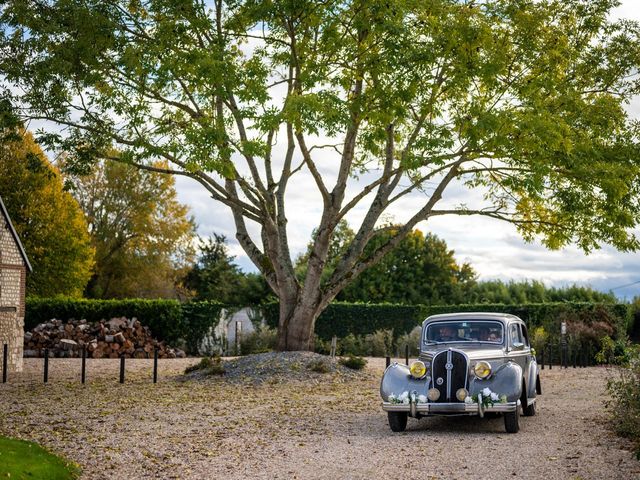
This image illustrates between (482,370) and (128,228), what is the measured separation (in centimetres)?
3971

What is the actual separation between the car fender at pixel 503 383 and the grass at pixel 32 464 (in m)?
5.62

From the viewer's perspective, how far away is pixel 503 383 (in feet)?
39.2

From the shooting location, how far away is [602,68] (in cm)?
2319

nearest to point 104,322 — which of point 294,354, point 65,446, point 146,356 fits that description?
point 146,356

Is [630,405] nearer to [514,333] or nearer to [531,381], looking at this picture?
[531,381]

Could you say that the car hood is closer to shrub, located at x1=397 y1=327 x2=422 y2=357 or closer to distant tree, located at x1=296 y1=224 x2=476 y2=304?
shrub, located at x1=397 y1=327 x2=422 y2=357

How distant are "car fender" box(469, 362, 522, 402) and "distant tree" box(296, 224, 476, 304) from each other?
112 feet

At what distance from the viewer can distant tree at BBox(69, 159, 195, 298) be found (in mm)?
49031

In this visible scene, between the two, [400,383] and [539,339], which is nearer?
[400,383]

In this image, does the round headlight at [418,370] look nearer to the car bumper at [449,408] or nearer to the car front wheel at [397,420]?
the car bumper at [449,408]

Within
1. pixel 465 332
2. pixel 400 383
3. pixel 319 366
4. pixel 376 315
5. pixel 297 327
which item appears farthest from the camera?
pixel 376 315

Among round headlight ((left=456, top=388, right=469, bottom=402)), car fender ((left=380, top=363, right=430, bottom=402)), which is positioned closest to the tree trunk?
car fender ((left=380, top=363, right=430, bottom=402))

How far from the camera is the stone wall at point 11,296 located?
2188 centimetres

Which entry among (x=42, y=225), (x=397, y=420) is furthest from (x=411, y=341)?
(x=397, y=420)
